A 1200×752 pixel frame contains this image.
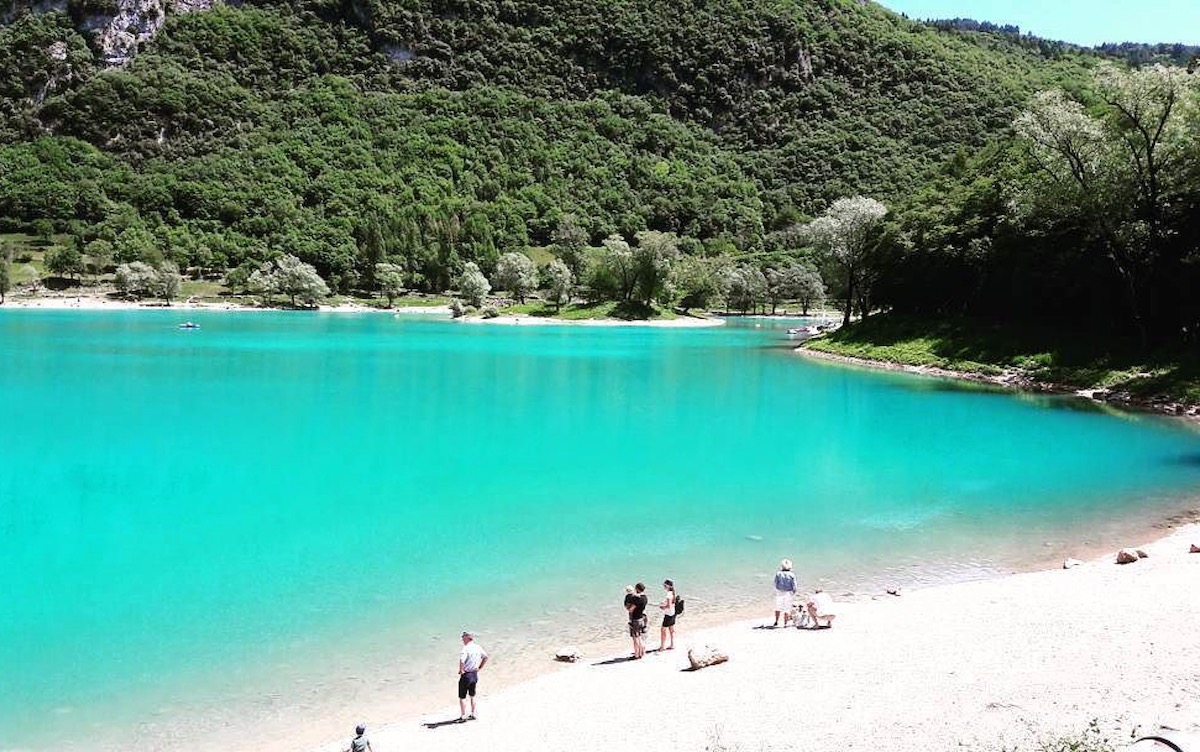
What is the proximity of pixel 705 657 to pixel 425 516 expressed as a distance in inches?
469

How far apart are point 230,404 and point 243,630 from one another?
102ft

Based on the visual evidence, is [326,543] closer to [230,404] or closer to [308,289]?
[230,404]

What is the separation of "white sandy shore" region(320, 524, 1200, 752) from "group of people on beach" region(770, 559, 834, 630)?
43 centimetres

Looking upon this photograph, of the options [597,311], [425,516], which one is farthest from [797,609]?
[597,311]

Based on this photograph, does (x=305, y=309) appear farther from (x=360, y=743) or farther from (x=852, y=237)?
(x=360, y=743)

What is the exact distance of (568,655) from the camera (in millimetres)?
13609

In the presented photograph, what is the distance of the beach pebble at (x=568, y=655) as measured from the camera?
13.6 meters

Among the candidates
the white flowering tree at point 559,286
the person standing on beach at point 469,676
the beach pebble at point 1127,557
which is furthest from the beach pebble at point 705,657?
the white flowering tree at point 559,286

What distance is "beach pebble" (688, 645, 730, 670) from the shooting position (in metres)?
12.6

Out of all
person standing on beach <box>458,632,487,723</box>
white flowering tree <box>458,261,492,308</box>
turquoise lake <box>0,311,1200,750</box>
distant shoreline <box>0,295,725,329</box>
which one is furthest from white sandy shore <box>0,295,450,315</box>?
person standing on beach <box>458,632,487,723</box>

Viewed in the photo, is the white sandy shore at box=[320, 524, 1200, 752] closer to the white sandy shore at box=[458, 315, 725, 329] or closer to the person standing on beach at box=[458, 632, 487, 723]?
the person standing on beach at box=[458, 632, 487, 723]

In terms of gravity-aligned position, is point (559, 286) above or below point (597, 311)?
above

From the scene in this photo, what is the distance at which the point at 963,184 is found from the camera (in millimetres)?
77062

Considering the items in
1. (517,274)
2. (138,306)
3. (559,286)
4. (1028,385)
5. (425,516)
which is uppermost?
(517,274)
